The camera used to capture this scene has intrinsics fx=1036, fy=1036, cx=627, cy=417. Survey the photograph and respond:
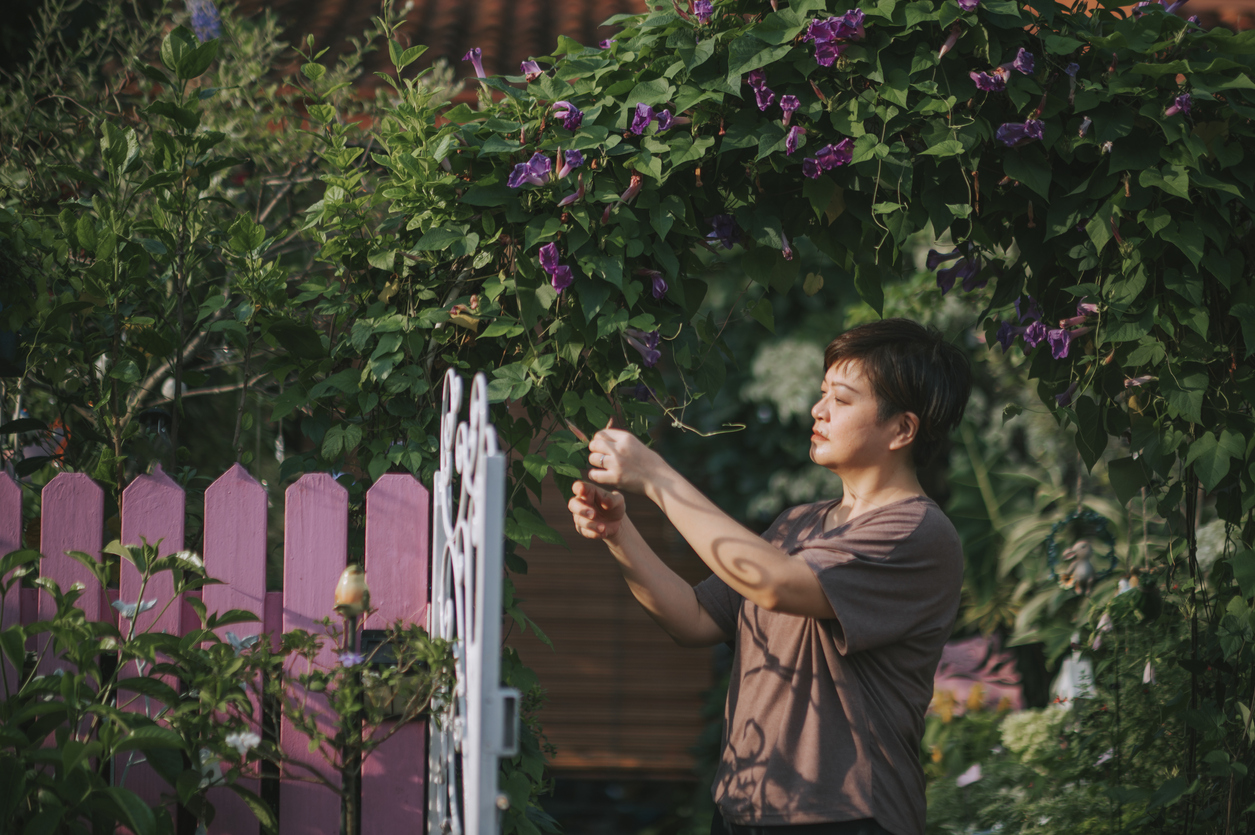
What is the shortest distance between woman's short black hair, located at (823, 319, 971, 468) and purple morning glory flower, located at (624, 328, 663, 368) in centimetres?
31

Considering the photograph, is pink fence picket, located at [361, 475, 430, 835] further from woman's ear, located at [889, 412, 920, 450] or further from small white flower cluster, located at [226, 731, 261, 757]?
woman's ear, located at [889, 412, 920, 450]

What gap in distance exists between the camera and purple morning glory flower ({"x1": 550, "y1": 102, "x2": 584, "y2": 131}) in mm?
1806

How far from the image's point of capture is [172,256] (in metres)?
1.99

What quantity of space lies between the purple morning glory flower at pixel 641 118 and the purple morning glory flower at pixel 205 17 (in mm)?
2231

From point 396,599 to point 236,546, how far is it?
0.29m

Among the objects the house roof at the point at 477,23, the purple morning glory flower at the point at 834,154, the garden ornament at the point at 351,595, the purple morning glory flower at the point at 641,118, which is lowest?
the garden ornament at the point at 351,595

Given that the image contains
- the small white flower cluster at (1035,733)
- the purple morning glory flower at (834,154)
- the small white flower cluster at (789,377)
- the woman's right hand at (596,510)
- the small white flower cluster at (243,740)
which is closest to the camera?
the small white flower cluster at (243,740)

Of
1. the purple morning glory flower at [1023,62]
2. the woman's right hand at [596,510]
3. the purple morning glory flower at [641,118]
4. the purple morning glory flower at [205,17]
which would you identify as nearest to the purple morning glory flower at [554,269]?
the purple morning glory flower at [641,118]

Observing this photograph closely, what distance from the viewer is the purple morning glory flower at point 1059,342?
2.00 metres

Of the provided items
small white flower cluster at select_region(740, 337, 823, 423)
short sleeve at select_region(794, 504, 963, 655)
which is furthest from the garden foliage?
small white flower cluster at select_region(740, 337, 823, 423)

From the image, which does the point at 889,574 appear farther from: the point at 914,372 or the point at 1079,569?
the point at 1079,569

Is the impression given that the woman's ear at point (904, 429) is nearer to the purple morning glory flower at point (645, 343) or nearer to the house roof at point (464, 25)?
the purple morning glory flower at point (645, 343)

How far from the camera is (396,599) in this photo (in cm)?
182

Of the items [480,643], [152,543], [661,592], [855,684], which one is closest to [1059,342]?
[855,684]
